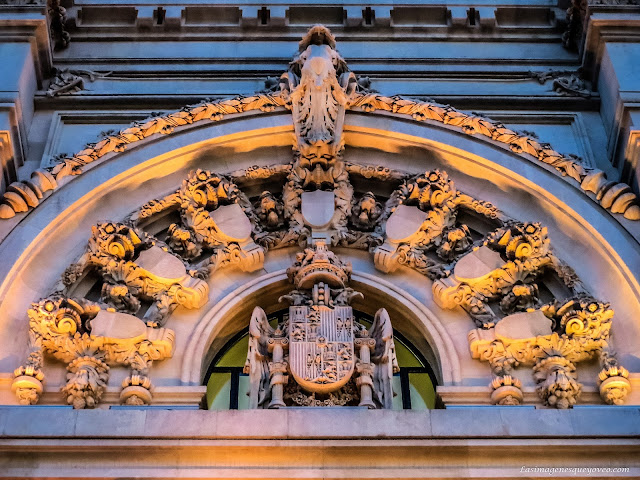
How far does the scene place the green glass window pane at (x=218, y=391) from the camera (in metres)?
12.9

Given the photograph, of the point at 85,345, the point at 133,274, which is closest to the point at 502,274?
the point at 133,274

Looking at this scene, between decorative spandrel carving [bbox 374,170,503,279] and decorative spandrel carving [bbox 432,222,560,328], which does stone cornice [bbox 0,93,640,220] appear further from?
decorative spandrel carving [bbox 432,222,560,328]

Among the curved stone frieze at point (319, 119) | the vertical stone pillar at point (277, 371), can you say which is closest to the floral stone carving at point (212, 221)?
the curved stone frieze at point (319, 119)

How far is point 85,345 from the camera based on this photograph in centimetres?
1238

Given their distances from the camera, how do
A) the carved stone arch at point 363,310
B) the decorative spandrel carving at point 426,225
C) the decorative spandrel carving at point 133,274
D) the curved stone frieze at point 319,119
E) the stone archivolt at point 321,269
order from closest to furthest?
the stone archivolt at point 321,269, the carved stone arch at point 363,310, the decorative spandrel carving at point 133,274, the decorative spandrel carving at point 426,225, the curved stone frieze at point 319,119

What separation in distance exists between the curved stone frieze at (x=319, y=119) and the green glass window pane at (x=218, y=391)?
3050mm

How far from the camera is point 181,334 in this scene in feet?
42.7

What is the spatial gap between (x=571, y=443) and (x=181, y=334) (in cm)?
A: 498

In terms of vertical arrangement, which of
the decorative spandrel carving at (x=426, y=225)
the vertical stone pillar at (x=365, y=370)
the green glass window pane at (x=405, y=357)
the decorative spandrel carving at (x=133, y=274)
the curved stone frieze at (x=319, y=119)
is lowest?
the vertical stone pillar at (x=365, y=370)

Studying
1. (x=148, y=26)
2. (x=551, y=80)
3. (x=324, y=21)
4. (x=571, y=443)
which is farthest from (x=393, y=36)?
(x=571, y=443)

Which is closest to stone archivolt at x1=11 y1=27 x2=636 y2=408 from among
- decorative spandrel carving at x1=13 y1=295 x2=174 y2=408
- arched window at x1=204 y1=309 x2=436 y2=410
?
decorative spandrel carving at x1=13 y1=295 x2=174 y2=408

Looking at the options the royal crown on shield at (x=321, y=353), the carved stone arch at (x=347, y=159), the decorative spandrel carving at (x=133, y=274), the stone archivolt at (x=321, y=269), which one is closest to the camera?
the royal crown on shield at (x=321, y=353)

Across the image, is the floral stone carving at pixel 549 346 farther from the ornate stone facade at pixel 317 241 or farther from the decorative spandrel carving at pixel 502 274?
the decorative spandrel carving at pixel 502 274

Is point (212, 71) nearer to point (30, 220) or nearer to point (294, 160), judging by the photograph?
point (294, 160)
